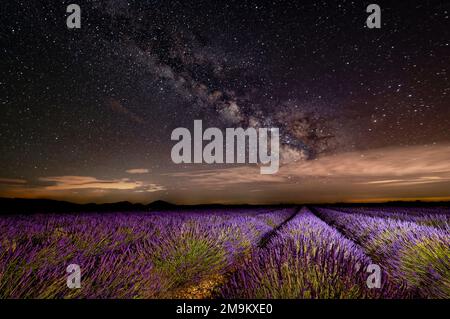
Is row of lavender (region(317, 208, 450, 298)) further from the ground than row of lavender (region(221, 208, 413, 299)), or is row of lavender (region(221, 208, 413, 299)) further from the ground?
row of lavender (region(221, 208, 413, 299))

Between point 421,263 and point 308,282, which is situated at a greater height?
point 308,282

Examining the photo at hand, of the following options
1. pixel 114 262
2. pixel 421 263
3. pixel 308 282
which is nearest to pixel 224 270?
pixel 114 262

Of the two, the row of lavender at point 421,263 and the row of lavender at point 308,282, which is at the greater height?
the row of lavender at point 308,282

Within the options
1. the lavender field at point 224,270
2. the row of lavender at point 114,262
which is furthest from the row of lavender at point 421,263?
the row of lavender at point 114,262

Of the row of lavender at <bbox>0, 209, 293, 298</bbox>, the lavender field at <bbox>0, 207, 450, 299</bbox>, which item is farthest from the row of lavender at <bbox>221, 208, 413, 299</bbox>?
the row of lavender at <bbox>0, 209, 293, 298</bbox>

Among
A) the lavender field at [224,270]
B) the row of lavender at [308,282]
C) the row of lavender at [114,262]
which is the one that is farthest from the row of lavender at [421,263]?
the row of lavender at [114,262]

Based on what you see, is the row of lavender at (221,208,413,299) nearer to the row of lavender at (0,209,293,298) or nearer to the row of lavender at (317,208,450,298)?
the row of lavender at (0,209,293,298)

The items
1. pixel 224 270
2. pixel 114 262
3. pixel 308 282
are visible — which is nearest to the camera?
pixel 308 282

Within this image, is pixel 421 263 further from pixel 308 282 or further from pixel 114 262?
pixel 114 262

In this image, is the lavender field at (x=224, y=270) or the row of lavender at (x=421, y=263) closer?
the lavender field at (x=224, y=270)

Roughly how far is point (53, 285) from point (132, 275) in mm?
753

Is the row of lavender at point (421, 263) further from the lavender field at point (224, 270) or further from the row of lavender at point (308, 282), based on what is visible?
the row of lavender at point (308, 282)

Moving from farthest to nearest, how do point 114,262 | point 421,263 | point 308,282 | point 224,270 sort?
point 224,270 < point 421,263 < point 114,262 < point 308,282
